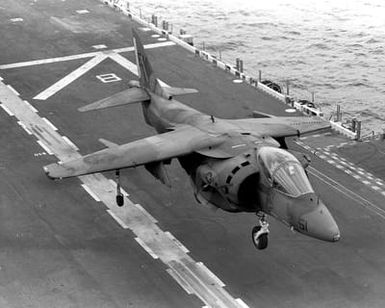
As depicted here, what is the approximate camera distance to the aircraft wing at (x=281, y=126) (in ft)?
125

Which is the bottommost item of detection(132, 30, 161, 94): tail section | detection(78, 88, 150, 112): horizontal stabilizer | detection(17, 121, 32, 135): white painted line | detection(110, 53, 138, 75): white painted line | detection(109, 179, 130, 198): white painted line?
detection(109, 179, 130, 198): white painted line

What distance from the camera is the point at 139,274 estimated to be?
33.4 meters

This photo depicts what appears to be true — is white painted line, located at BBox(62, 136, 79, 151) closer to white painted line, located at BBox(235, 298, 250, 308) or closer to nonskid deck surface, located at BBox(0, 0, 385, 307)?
nonskid deck surface, located at BBox(0, 0, 385, 307)

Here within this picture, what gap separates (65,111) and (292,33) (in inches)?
1587

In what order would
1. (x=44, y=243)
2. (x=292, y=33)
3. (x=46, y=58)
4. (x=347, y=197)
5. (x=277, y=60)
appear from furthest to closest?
(x=292, y=33), (x=277, y=60), (x=46, y=58), (x=347, y=197), (x=44, y=243)

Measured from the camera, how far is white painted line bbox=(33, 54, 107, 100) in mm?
52625

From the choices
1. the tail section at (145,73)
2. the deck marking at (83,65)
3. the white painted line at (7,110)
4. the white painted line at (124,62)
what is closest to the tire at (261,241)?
the tail section at (145,73)

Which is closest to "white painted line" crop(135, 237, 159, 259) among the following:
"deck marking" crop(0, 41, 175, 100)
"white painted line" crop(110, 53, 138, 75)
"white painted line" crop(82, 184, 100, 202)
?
"white painted line" crop(82, 184, 100, 202)

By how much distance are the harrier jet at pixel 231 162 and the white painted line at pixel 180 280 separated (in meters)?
3.29

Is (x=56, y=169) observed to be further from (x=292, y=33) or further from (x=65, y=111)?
(x=292, y=33)

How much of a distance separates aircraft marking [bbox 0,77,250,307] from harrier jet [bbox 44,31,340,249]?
3.97 ft

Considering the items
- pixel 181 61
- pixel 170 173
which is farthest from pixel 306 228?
pixel 181 61

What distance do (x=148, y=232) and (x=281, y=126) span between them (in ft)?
27.3

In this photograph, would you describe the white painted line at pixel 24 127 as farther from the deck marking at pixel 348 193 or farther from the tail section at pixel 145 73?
→ the deck marking at pixel 348 193
